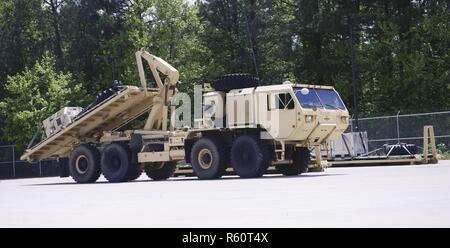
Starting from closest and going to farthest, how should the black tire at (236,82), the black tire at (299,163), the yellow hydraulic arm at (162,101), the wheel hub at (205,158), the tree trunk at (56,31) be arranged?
the wheel hub at (205,158) < the black tire at (236,82) < the black tire at (299,163) < the yellow hydraulic arm at (162,101) < the tree trunk at (56,31)

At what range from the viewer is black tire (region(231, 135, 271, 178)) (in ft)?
75.3

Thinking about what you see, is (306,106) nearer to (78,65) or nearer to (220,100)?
(220,100)

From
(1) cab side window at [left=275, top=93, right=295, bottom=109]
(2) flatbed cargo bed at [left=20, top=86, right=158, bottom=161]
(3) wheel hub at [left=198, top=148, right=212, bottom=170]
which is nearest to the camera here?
(1) cab side window at [left=275, top=93, right=295, bottom=109]

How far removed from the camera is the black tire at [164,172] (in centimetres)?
2727

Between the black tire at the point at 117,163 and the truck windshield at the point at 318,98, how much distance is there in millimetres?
5905

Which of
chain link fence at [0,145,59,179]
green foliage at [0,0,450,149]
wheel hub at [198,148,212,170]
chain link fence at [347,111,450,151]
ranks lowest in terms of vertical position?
chain link fence at [0,145,59,179]

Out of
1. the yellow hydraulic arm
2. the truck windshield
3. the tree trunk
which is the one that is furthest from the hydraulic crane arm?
the tree trunk

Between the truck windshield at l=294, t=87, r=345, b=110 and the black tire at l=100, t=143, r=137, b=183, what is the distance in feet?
19.4

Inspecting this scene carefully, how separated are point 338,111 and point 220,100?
356 cm

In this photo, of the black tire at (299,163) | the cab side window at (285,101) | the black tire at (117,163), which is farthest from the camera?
the black tire at (117,163)

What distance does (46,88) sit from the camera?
5075 centimetres

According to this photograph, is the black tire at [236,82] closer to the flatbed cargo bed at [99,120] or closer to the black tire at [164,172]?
the flatbed cargo bed at [99,120]

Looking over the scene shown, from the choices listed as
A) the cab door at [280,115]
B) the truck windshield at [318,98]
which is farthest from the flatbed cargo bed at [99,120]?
the truck windshield at [318,98]

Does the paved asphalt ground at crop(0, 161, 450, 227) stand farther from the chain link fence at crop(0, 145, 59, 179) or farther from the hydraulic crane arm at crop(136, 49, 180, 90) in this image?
the chain link fence at crop(0, 145, 59, 179)
